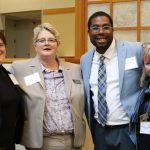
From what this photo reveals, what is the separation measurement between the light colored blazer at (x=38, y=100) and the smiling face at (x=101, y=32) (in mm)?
305

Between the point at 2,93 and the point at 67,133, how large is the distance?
53cm

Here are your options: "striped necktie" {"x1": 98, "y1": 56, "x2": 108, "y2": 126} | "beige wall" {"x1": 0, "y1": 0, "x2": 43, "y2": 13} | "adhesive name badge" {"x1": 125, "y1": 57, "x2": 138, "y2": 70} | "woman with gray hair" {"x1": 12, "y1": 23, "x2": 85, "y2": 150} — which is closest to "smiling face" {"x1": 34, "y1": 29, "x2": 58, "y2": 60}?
→ "woman with gray hair" {"x1": 12, "y1": 23, "x2": 85, "y2": 150}

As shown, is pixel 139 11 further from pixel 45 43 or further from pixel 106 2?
pixel 45 43

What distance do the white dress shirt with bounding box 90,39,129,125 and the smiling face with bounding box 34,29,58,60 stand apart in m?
0.33

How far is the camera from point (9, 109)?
1.97 metres

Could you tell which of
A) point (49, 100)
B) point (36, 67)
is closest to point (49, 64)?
point (36, 67)

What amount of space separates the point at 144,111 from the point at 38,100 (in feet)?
2.26

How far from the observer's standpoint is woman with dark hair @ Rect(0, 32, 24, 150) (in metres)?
1.94

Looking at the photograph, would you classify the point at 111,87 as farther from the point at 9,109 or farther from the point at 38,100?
the point at 9,109

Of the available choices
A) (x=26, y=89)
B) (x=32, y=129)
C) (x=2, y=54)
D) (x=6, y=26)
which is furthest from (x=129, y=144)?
(x=6, y=26)

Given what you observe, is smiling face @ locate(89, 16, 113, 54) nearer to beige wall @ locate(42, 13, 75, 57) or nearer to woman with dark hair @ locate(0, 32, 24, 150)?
woman with dark hair @ locate(0, 32, 24, 150)

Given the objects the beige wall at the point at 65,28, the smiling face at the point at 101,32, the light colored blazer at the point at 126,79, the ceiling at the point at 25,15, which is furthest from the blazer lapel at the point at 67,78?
the ceiling at the point at 25,15

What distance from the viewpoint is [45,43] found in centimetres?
217

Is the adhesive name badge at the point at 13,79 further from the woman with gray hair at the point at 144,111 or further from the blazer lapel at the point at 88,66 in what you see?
the woman with gray hair at the point at 144,111
